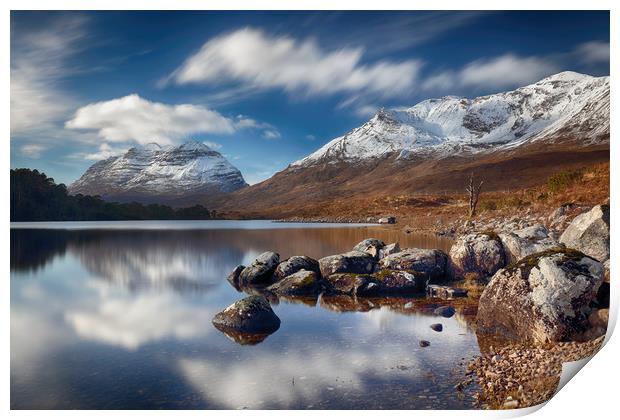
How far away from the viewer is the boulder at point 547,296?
25.1 ft

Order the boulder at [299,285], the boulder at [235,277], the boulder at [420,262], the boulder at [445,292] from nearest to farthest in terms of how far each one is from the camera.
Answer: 1. the boulder at [445,292]
2. the boulder at [299,285]
3. the boulder at [420,262]
4. the boulder at [235,277]

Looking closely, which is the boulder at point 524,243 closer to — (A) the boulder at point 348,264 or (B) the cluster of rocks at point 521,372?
(A) the boulder at point 348,264

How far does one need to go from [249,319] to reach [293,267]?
5205 millimetres

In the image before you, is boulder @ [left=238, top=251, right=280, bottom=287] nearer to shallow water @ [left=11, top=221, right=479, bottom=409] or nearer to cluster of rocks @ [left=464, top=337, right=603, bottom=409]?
shallow water @ [left=11, top=221, right=479, bottom=409]

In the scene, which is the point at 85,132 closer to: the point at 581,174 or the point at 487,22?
the point at 487,22

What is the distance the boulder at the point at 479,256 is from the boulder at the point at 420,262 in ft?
1.30

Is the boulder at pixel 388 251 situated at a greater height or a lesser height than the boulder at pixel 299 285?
greater

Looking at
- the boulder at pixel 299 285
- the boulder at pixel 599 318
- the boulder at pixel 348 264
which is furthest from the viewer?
the boulder at pixel 348 264

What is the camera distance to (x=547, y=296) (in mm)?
7805

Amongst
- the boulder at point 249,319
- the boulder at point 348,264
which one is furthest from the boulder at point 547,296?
the boulder at point 348,264

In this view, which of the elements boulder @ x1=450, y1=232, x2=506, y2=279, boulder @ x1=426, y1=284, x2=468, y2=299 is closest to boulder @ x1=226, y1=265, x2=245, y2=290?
boulder @ x1=426, y1=284, x2=468, y2=299

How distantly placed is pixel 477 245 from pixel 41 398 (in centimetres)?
1189

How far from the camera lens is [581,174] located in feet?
54.3

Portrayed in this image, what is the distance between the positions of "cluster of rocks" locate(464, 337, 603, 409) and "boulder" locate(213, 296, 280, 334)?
13.2 feet
